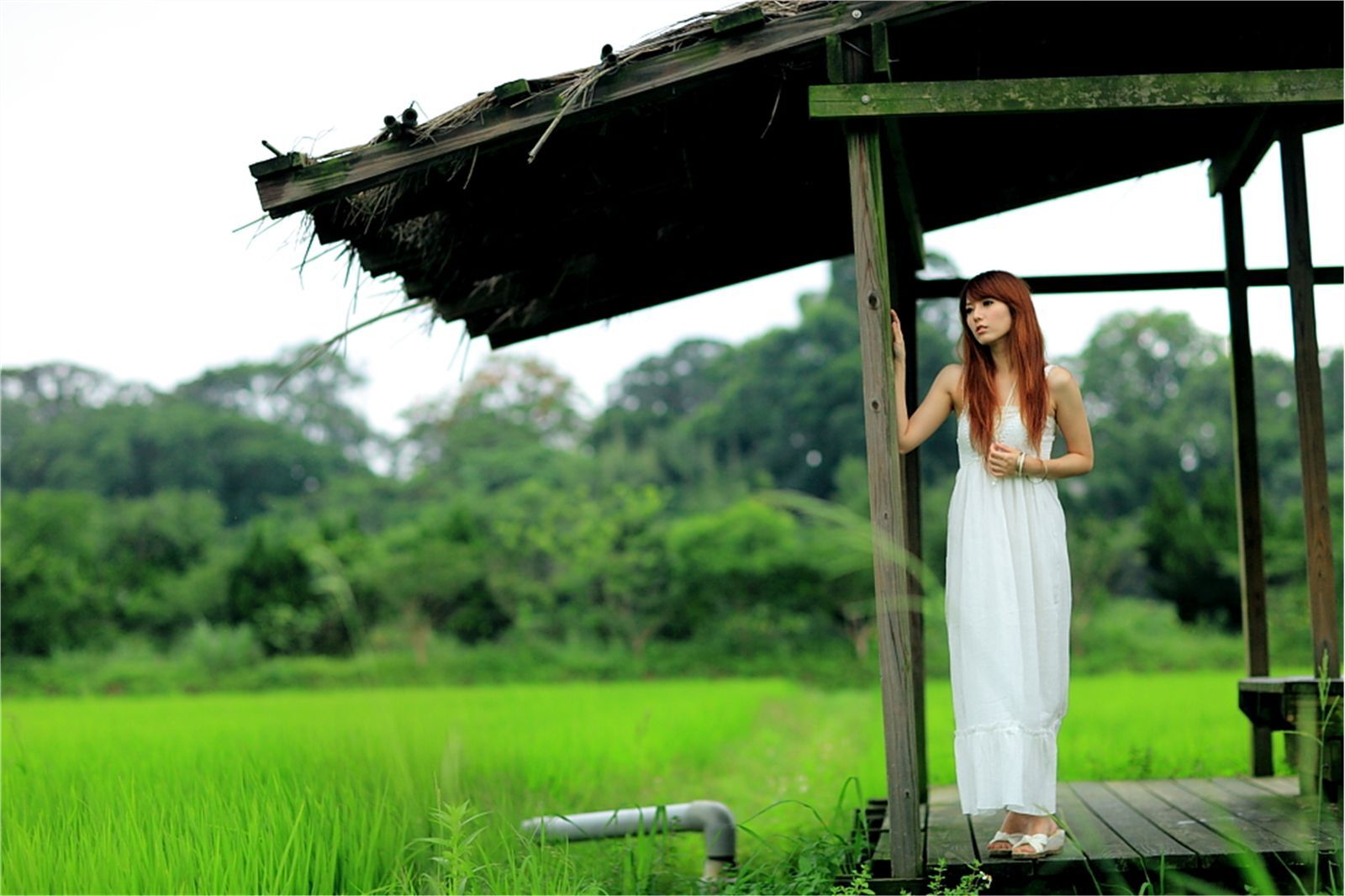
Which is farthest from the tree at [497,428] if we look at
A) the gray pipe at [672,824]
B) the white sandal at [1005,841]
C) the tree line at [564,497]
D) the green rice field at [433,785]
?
the white sandal at [1005,841]

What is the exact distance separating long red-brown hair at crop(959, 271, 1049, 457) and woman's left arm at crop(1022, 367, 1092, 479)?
5cm

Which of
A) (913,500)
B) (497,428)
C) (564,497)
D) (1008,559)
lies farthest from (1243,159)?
(497,428)

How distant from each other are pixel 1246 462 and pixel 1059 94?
6.92 feet

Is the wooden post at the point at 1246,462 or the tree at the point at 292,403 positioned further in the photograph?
the tree at the point at 292,403

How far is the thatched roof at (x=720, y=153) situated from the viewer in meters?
3.37

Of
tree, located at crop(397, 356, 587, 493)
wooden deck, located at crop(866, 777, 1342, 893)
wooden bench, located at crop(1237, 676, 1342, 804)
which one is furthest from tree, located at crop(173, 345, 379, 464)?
wooden bench, located at crop(1237, 676, 1342, 804)

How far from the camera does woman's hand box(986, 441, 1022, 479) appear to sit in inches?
135

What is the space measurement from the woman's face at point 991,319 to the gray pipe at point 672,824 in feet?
5.98

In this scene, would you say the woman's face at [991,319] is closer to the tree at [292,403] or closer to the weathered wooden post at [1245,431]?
the weathered wooden post at [1245,431]

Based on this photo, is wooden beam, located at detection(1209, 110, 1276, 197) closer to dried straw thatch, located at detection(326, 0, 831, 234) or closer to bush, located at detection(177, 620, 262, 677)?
dried straw thatch, located at detection(326, 0, 831, 234)

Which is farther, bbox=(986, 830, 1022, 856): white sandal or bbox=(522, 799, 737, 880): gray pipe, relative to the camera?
bbox=(522, 799, 737, 880): gray pipe

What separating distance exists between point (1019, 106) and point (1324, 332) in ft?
6.83

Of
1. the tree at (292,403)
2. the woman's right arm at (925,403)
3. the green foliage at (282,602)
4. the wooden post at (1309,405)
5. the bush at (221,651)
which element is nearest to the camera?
the woman's right arm at (925,403)

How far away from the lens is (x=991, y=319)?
3.51 m
